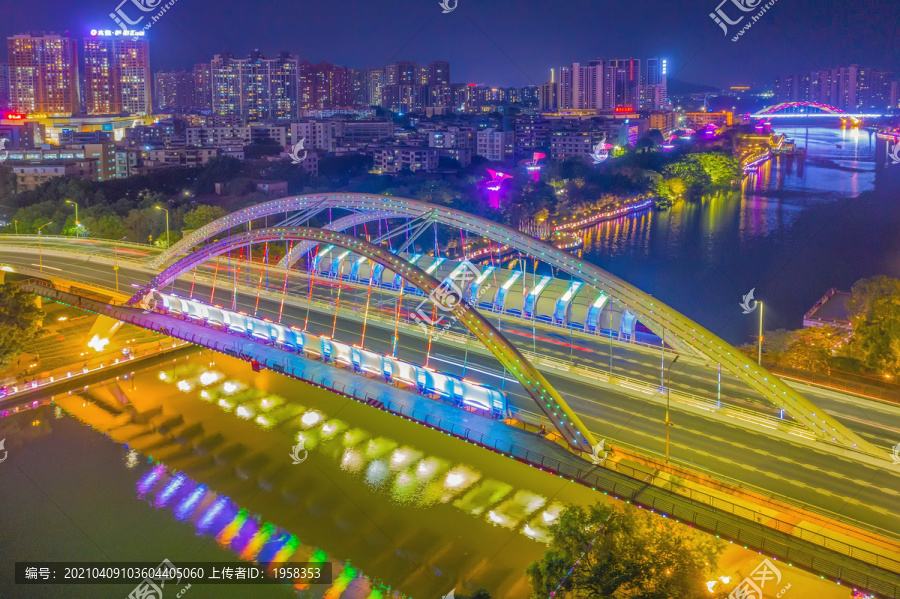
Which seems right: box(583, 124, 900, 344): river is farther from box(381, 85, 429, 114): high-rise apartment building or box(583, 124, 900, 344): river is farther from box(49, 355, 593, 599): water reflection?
box(381, 85, 429, 114): high-rise apartment building

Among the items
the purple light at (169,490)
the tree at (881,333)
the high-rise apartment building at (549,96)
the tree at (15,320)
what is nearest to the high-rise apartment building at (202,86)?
the high-rise apartment building at (549,96)

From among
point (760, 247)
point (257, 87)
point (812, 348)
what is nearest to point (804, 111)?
point (257, 87)

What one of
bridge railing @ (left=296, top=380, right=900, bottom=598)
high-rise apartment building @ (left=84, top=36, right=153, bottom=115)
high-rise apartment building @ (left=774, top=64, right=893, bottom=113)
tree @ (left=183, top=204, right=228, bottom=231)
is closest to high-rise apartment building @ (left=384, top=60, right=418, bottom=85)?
high-rise apartment building @ (left=84, top=36, right=153, bottom=115)

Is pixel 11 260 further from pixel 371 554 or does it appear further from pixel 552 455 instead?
pixel 552 455

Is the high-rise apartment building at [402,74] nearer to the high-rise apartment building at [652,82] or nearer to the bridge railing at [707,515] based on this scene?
the high-rise apartment building at [652,82]

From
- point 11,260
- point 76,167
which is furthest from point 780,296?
point 76,167

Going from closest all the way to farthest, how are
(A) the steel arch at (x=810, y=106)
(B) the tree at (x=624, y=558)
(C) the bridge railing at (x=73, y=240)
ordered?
(B) the tree at (x=624, y=558) → (C) the bridge railing at (x=73, y=240) → (A) the steel arch at (x=810, y=106)
